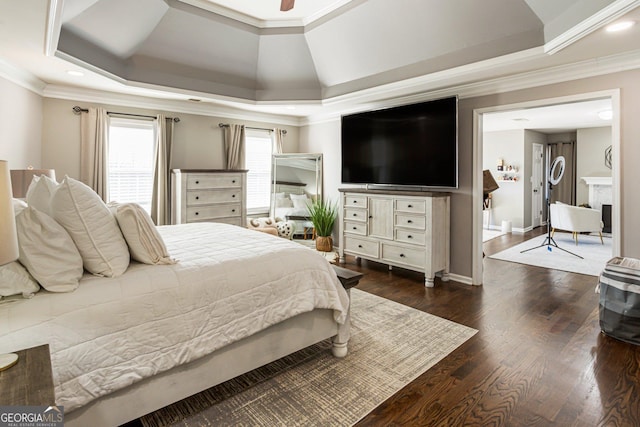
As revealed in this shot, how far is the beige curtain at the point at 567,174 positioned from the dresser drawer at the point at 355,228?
22.1 ft

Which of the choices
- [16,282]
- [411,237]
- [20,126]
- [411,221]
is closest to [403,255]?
[411,237]

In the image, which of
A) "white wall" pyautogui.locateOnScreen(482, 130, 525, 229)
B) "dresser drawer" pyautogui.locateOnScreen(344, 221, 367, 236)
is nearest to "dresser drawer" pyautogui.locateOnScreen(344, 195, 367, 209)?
"dresser drawer" pyautogui.locateOnScreen(344, 221, 367, 236)

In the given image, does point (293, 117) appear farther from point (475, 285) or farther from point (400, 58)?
point (475, 285)

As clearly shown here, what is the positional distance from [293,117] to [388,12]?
3129 mm

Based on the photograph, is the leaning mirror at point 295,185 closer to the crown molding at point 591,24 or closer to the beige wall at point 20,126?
the beige wall at point 20,126

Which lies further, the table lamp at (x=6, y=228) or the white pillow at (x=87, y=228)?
the white pillow at (x=87, y=228)

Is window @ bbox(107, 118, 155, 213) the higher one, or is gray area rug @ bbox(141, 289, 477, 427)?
window @ bbox(107, 118, 155, 213)

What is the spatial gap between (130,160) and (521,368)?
497cm

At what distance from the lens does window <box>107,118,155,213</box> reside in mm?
4691

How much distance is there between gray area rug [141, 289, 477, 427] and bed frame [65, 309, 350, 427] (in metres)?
0.16

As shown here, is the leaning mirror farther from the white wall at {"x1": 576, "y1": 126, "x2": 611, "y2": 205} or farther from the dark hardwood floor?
the white wall at {"x1": 576, "y1": 126, "x2": 611, "y2": 205}

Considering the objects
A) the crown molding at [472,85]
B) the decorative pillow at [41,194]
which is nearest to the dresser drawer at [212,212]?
the crown molding at [472,85]

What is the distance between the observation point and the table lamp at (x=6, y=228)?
43.6 inches

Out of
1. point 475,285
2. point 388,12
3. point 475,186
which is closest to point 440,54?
point 388,12
